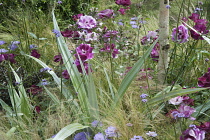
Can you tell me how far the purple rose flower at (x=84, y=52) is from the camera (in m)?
1.93

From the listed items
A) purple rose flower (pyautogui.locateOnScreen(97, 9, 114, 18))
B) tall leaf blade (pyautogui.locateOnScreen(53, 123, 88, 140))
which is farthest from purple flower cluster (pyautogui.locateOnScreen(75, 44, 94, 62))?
purple rose flower (pyautogui.locateOnScreen(97, 9, 114, 18))

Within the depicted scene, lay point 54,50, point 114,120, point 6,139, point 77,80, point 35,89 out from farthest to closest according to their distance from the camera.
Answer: point 54,50, point 35,89, point 77,80, point 114,120, point 6,139

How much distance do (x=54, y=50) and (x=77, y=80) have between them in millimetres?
1392

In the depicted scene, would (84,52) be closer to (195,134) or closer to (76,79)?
(76,79)

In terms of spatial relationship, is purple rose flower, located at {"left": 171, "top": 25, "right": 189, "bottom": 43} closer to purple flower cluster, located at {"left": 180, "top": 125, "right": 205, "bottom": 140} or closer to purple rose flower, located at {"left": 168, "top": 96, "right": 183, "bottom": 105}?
purple rose flower, located at {"left": 168, "top": 96, "right": 183, "bottom": 105}

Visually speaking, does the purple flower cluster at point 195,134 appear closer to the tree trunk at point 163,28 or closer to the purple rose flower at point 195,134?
the purple rose flower at point 195,134

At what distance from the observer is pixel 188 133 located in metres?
1.36

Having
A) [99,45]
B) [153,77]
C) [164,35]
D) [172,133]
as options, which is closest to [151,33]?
[164,35]

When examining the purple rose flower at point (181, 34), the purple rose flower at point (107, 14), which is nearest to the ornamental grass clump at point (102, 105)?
the purple rose flower at point (181, 34)

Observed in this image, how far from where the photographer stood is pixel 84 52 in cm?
196

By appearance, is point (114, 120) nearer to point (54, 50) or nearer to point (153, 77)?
point (153, 77)

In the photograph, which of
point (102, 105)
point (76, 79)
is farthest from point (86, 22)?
point (102, 105)

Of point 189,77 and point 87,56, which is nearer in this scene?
point 87,56

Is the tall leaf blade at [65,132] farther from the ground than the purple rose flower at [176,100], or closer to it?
farther from the ground
